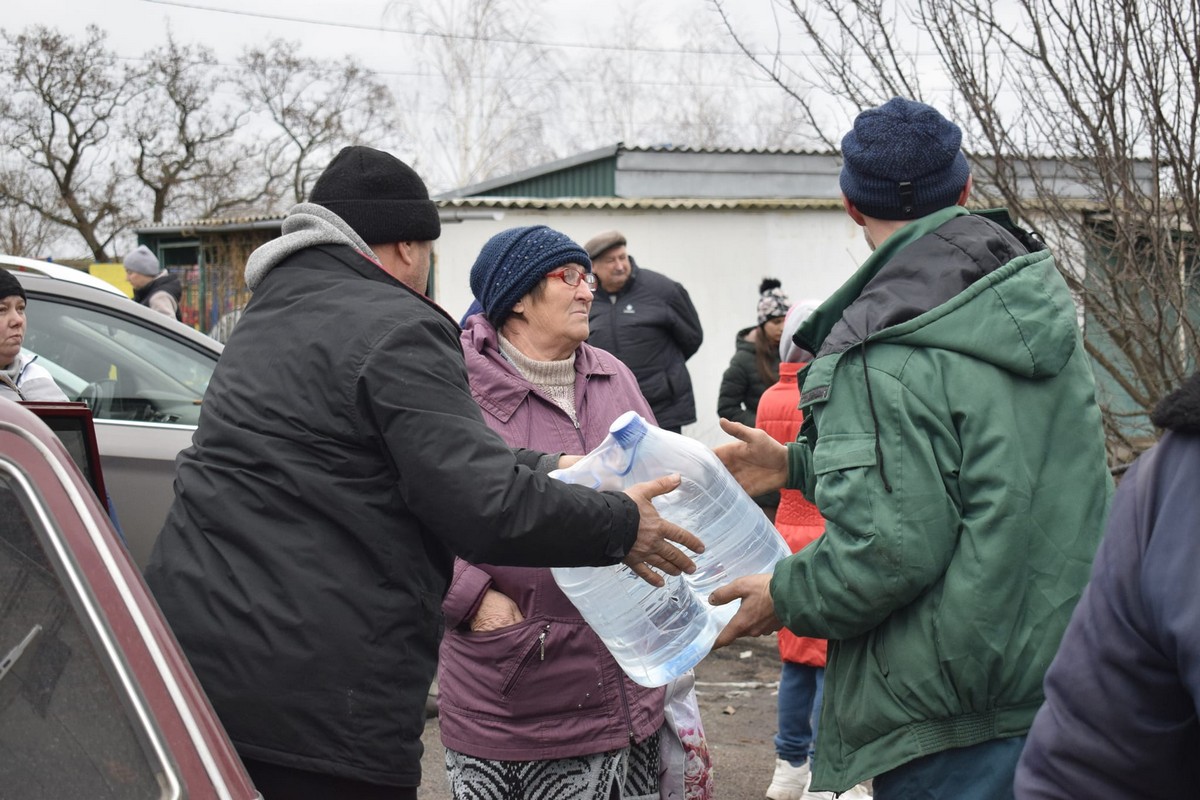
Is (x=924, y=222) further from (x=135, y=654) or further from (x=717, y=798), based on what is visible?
(x=717, y=798)

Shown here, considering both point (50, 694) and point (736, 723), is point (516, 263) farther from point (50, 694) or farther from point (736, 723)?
point (736, 723)

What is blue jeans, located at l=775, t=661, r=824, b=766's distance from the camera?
504 cm

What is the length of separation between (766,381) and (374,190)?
545cm

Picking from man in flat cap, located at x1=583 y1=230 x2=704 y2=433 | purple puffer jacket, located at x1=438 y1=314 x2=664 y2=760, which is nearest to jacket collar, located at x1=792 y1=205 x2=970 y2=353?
purple puffer jacket, located at x1=438 y1=314 x2=664 y2=760

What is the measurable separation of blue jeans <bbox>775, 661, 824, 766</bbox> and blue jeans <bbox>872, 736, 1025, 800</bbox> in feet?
8.62

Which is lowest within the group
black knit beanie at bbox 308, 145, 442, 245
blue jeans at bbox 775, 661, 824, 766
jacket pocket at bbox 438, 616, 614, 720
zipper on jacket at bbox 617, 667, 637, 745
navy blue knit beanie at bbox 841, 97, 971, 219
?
blue jeans at bbox 775, 661, 824, 766

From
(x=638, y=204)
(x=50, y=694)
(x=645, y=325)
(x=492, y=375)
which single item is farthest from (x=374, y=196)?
(x=638, y=204)

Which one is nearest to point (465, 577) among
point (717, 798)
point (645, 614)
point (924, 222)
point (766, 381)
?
point (645, 614)

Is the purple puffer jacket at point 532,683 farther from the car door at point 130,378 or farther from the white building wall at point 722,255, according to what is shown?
the white building wall at point 722,255

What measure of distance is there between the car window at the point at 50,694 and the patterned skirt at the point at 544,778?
1.61 meters

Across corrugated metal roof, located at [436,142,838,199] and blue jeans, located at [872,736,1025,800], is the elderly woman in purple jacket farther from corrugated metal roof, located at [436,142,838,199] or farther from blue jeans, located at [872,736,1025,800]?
corrugated metal roof, located at [436,142,838,199]

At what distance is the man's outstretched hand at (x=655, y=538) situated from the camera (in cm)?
268

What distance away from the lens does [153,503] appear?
5375 millimetres

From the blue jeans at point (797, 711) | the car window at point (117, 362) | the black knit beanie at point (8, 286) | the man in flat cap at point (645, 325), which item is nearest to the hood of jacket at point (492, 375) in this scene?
the blue jeans at point (797, 711)
